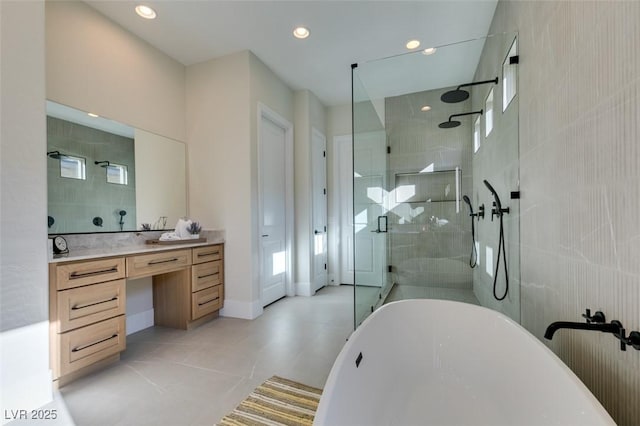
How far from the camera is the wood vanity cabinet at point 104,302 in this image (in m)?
1.75

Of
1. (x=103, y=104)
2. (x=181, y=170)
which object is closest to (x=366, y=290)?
(x=181, y=170)

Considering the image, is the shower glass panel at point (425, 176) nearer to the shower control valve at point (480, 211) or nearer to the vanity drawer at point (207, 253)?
the shower control valve at point (480, 211)

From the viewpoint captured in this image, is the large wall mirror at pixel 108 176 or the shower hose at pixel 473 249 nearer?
the large wall mirror at pixel 108 176

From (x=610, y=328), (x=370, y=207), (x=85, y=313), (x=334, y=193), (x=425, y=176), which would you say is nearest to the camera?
(x=610, y=328)

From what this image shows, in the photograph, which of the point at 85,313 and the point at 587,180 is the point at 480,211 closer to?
the point at 587,180

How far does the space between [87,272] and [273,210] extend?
6.62 feet

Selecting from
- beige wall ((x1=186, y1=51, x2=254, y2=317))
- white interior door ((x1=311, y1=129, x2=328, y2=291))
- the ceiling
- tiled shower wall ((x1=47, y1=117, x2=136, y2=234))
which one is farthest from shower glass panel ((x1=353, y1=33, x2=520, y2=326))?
tiled shower wall ((x1=47, y1=117, x2=136, y2=234))

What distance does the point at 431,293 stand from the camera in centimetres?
305

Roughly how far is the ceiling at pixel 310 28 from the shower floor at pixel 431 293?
7.59 ft

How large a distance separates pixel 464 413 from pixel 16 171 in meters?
2.78

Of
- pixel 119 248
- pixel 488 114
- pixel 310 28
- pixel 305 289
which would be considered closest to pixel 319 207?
pixel 305 289

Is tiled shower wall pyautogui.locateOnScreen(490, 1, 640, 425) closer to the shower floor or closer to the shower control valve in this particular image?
the shower control valve

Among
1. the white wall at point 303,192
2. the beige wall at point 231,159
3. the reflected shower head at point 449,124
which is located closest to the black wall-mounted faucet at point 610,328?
the reflected shower head at point 449,124

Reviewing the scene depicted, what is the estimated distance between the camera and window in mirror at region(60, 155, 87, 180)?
7.41ft
